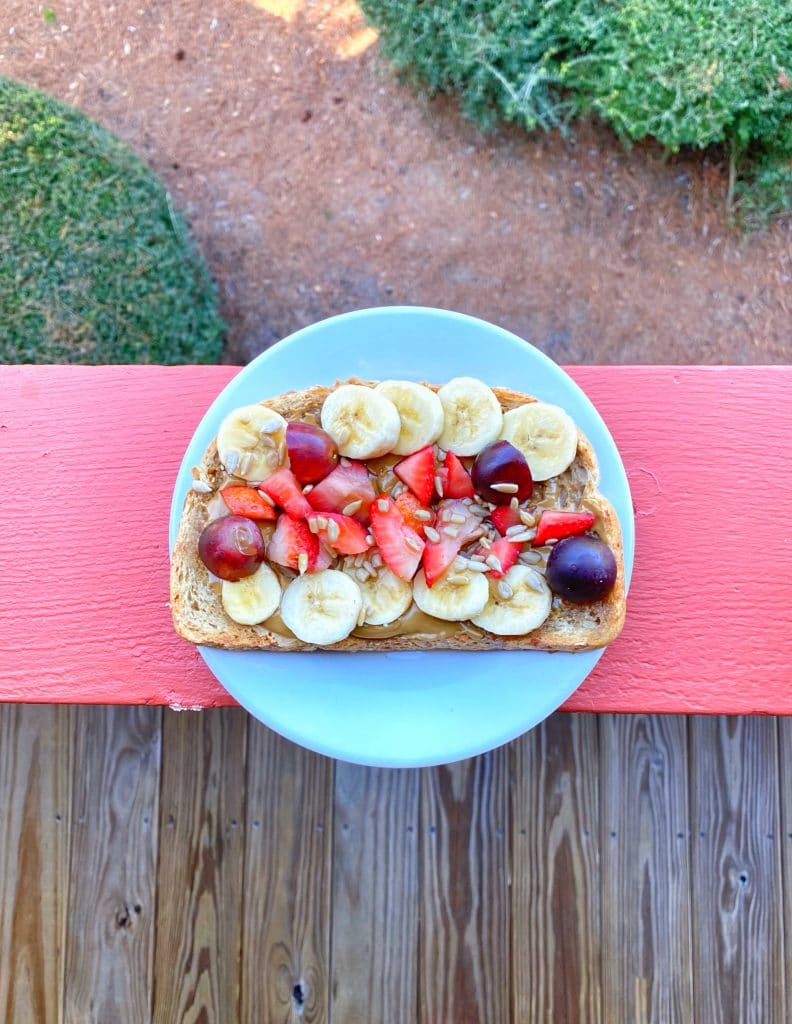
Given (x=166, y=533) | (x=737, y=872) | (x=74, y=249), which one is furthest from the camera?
(x=737, y=872)

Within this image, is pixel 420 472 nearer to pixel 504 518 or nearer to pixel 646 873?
pixel 504 518

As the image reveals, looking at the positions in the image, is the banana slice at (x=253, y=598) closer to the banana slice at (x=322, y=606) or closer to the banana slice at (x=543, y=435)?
the banana slice at (x=322, y=606)

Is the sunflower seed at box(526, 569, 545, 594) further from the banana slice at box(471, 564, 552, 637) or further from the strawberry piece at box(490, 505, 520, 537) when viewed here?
the strawberry piece at box(490, 505, 520, 537)

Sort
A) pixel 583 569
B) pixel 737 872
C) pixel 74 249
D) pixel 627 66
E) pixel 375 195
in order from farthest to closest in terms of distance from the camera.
A: pixel 375 195, pixel 627 66, pixel 737 872, pixel 74 249, pixel 583 569

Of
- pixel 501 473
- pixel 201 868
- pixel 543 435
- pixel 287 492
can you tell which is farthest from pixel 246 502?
pixel 201 868

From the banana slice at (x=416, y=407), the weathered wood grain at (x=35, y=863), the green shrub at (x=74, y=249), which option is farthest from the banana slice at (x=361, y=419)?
the weathered wood grain at (x=35, y=863)

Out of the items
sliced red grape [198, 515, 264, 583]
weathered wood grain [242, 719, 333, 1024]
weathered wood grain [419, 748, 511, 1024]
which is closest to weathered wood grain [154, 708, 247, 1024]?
weathered wood grain [242, 719, 333, 1024]

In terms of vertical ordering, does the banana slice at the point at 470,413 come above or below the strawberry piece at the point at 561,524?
above
